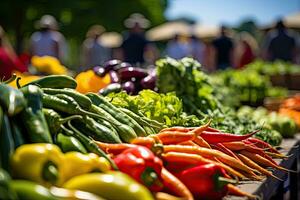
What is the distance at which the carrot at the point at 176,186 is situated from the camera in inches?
99.2

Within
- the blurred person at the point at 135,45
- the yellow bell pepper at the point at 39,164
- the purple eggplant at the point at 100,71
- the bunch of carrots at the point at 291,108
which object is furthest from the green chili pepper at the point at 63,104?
the blurred person at the point at 135,45

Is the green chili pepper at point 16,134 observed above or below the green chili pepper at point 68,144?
above

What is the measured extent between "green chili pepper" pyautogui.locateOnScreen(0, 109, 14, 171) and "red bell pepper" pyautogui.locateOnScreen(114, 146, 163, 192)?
0.48 m

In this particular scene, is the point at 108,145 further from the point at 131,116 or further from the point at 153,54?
the point at 153,54

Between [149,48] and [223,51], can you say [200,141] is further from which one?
[223,51]

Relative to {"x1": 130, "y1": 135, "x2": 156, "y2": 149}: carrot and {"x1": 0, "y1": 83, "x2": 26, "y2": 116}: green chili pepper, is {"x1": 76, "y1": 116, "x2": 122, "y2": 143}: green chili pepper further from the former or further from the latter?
{"x1": 0, "y1": 83, "x2": 26, "y2": 116}: green chili pepper

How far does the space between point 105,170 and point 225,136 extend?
4.53 feet

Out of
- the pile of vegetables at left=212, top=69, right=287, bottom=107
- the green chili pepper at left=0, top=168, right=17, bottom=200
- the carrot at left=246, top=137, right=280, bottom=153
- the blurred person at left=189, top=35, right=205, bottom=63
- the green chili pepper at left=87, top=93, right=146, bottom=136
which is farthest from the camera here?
the blurred person at left=189, top=35, right=205, bottom=63

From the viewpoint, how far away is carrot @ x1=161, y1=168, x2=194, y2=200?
2520 mm

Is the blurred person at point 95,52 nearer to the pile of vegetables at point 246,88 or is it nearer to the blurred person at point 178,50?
the blurred person at point 178,50

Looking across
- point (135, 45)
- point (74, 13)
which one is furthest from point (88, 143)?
point (74, 13)

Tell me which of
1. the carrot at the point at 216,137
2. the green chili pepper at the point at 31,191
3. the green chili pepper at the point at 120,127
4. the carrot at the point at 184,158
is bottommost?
the carrot at the point at 216,137

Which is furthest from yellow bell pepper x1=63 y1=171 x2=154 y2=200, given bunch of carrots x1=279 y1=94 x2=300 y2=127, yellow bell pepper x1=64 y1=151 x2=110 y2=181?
bunch of carrots x1=279 y1=94 x2=300 y2=127

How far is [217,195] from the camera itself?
103 inches
